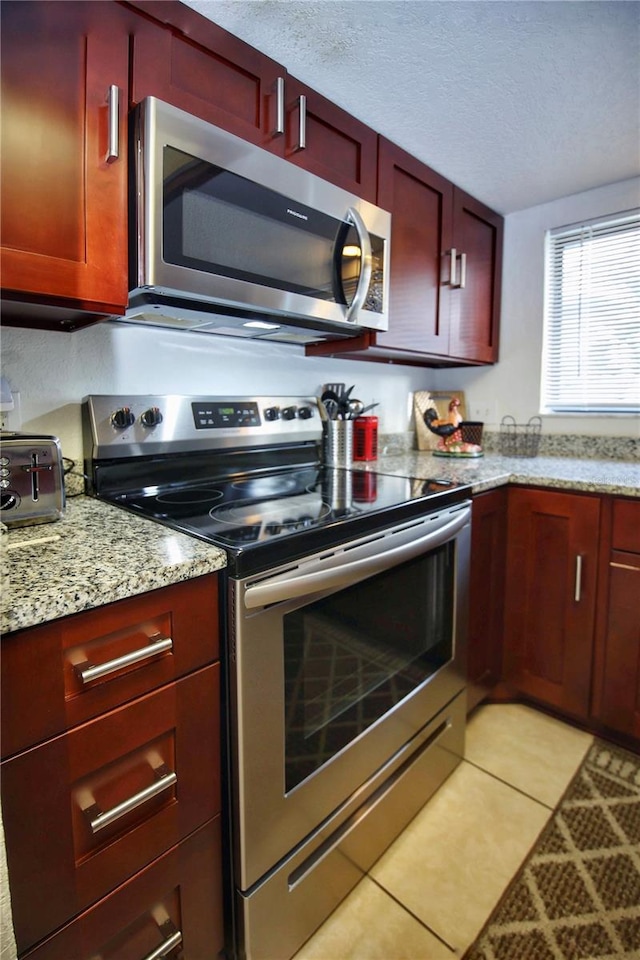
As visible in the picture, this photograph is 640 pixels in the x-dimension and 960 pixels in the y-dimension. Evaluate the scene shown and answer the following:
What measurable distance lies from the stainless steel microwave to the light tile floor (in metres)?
1.45

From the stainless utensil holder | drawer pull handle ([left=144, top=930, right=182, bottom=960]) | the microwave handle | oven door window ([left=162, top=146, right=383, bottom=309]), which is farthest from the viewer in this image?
the stainless utensil holder

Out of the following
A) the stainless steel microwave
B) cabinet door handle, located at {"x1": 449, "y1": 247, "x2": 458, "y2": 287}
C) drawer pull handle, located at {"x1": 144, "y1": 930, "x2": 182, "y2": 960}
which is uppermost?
cabinet door handle, located at {"x1": 449, "y1": 247, "x2": 458, "y2": 287}

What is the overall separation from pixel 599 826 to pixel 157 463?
5.20 feet

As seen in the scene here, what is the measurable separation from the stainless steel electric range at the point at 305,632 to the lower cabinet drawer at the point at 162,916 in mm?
51

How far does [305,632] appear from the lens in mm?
1028

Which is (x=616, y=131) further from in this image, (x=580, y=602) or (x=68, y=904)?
(x=68, y=904)

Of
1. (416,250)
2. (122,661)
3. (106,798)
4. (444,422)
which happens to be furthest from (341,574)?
(444,422)

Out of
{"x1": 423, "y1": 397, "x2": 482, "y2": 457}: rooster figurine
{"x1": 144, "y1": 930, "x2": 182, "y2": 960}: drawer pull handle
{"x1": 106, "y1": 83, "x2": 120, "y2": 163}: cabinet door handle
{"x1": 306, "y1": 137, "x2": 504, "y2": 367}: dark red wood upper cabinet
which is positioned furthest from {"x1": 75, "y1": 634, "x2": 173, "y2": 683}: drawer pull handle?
{"x1": 423, "y1": 397, "x2": 482, "y2": 457}: rooster figurine

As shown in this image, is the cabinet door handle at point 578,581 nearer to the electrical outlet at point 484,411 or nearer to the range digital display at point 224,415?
the electrical outlet at point 484,411

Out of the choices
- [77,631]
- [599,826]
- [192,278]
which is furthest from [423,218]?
[599,826]

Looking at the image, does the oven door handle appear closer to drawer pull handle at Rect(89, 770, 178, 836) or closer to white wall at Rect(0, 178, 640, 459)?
drawer pull handle at Rect(89, 770, 178, 836)

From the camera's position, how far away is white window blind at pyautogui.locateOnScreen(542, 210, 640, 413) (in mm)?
2049

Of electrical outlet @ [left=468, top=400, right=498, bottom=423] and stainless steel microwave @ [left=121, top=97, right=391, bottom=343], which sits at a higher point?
stainless steel microwave @ [left=121, top=97, right=391, bottom=343]

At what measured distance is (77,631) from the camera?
72 cm
